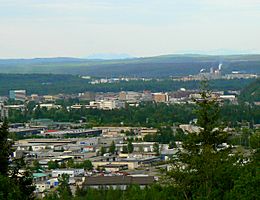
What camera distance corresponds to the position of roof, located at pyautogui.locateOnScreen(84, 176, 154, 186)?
2542 cm

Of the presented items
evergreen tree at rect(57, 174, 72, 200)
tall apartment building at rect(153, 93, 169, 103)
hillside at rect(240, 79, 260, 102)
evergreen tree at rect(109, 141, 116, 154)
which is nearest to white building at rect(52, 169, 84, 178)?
evergreen tree at rect(57, 174, 72, 200)

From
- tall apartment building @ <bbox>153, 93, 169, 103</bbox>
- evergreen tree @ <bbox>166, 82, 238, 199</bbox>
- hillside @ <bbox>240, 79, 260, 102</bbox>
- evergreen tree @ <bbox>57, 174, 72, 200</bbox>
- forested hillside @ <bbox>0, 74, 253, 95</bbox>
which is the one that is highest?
evergreen tree @ <bbox>166, 82, 238, 199</bbox>

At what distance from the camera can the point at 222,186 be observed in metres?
11.2

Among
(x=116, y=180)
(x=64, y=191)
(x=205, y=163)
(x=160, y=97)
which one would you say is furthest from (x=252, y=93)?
(x=205, y=163)

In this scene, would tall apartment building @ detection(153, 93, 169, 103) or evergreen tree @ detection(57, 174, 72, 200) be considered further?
tall apartment building @ detection(153, 93, 169, 103)

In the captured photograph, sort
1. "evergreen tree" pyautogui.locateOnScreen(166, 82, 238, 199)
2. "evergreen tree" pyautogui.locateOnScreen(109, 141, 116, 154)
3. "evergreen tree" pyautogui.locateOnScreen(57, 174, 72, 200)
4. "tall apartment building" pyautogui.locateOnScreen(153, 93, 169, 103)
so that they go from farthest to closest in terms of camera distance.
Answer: "tall apartment building" pyautogui.locateOnScreen(153, 93, 169, 103), "evergreen tree" pyautogui.locateOnScreen(109, 141, 116, 154), "evergreen tree" pyautogui.locateOnScreen(57, 174, 72, 200), "evergreen tree" pyautogui.locateOnScreen(166, 82, 238, 199)

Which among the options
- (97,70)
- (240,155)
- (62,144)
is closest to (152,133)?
(62,144)

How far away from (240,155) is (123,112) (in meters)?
47.4

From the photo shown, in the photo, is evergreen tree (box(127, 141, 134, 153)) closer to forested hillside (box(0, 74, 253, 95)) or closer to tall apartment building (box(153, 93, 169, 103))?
tall apartment building (box(153, 93, 169, 103))

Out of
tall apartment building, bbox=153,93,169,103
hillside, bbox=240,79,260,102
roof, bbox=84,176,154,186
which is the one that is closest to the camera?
roof, bbox=84,176,154,186

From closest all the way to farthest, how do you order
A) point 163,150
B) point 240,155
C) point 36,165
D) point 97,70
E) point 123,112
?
point 240,155 → point 36,165 → point 163,150 → point 123,112 → point 97,70

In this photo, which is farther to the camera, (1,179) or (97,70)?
(97,70)

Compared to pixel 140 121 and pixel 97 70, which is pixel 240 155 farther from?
pixel 97 70

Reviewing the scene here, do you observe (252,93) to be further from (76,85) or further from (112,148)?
(112,148)
